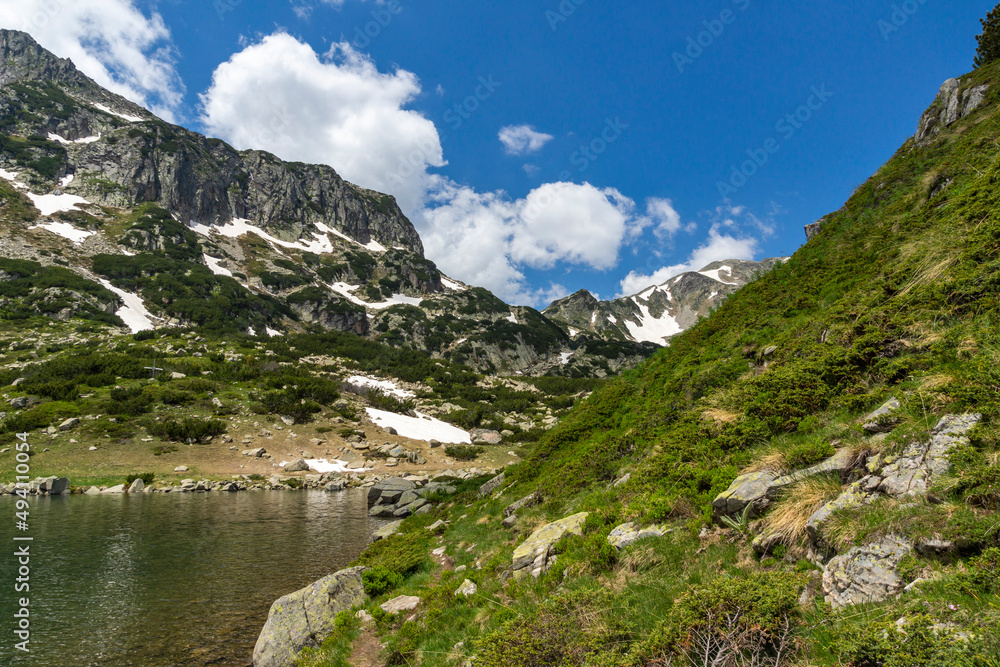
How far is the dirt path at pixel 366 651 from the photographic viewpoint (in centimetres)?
905

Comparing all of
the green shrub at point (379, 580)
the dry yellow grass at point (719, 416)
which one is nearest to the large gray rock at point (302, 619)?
the green shrub at point (379, 580)

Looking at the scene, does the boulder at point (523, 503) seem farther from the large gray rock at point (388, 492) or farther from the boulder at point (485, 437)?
the boulder at point (485, 437)

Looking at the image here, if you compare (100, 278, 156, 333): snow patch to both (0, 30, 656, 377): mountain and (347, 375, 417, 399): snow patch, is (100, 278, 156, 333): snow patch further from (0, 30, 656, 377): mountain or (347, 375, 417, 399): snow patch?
(347, 375, 417, 399): snow patch

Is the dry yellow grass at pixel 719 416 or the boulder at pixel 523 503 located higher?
the dry yellow grass at pixel 719 416

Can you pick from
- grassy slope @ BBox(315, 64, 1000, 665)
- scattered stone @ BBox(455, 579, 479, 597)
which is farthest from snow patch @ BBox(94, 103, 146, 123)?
grassy slope @ BBox(315, 64, 1000, 665)

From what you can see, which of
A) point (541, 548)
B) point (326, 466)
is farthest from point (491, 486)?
point (326, 466)

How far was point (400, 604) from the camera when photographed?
1100 centimetres

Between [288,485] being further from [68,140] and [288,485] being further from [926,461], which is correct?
[68,140]

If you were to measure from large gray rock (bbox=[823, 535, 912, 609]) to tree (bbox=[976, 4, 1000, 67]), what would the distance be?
23.6 m

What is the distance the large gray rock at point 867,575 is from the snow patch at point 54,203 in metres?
176

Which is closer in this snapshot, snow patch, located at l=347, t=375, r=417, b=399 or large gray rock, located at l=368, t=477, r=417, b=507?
large gray rock, located at l=368, t=477, r=417, b=507

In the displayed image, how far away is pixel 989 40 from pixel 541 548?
1041 inches

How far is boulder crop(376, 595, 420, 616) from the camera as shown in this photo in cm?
1073

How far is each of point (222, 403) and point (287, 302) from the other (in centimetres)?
9538
